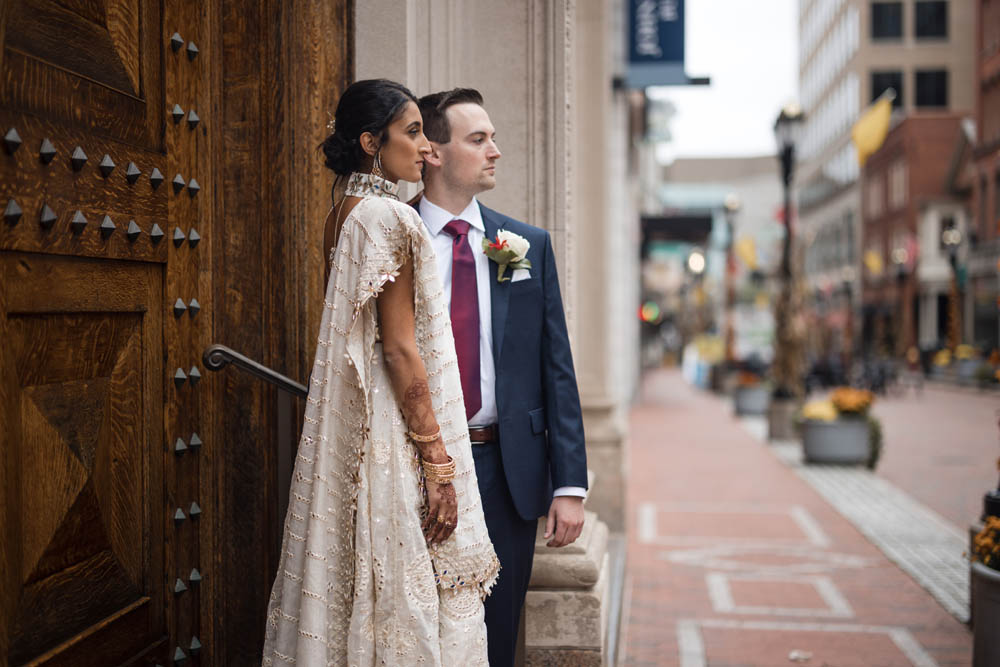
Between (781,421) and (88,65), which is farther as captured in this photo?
(781,421)

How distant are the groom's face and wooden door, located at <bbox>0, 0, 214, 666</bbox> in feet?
2.61

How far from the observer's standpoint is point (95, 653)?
2.63 metres

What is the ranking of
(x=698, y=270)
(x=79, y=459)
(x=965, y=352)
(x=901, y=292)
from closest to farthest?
1. (x=79, y=459)
2. (x=965, y=352)
3. (x=698, y=270)
4. (x=901, y=292)

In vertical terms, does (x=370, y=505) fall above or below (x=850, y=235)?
below

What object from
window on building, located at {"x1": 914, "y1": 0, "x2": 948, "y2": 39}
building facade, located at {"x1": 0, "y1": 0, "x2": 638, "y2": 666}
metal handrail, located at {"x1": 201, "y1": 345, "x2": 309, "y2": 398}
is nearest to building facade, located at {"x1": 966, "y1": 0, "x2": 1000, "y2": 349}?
window on building, located at {"x1": 914, "y1": 0, "x2": 948, "y2": 39}

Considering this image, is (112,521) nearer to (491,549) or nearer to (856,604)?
(491,549)

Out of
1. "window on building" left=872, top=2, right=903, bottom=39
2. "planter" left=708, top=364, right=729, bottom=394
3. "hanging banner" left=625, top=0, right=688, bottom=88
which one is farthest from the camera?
"window on building" left=872, top=2, right=903, bottom=39

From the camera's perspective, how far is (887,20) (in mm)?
69938

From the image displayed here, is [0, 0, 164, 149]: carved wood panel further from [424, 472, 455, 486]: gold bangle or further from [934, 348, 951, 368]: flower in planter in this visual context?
[934, 348, 951, 368]: flower in planter

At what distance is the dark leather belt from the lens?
3.11 metres

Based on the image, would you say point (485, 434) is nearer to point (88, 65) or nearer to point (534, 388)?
point (534, 388)

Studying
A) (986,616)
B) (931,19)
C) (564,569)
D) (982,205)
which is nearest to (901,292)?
(982,205)

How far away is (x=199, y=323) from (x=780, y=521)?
7.85m

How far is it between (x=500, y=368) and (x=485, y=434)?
0.71 ft
